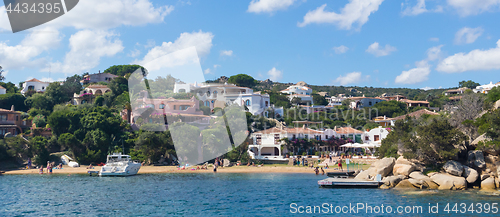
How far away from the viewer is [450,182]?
24.3 m

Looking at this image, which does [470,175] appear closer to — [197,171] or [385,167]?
[385,167]

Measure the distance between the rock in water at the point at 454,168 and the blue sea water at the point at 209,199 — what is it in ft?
5.89

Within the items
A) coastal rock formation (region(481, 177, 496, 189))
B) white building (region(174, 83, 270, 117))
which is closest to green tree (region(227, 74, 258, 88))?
white building (region(174, 83, 270, 117))

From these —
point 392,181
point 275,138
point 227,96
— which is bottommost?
point 392,181

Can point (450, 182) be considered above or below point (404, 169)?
below

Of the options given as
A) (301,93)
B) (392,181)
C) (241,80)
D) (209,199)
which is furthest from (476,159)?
(301,93)

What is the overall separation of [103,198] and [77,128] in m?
28.7

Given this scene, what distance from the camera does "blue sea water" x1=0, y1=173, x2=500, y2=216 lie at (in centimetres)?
1966

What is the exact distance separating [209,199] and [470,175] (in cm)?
1744

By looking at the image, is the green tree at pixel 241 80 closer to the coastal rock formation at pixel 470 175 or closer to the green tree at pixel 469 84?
the green tree at pixel 469 84

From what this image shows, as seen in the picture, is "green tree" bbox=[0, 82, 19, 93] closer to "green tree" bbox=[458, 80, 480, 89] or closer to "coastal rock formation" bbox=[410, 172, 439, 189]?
"coastal rock formation" bbox=[410, 172, 439, 189]

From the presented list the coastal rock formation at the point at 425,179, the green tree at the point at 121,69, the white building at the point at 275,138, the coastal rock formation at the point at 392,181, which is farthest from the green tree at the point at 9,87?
the coastal rock formation at the point at 425,179

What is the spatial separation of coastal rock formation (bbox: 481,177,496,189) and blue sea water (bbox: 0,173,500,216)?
1.46 meters

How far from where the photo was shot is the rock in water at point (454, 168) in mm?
24859
